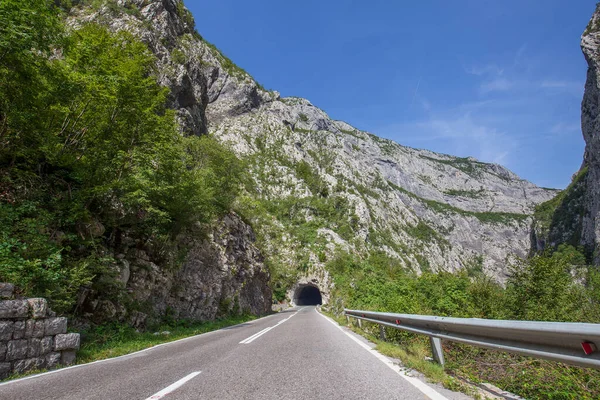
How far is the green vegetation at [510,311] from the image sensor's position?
3695 mm

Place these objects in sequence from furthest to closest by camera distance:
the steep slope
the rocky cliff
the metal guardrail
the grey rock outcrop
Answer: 1. the rocky cliff
2. the steep slope
3. the grey rock outcrop
4. the metal guardrail

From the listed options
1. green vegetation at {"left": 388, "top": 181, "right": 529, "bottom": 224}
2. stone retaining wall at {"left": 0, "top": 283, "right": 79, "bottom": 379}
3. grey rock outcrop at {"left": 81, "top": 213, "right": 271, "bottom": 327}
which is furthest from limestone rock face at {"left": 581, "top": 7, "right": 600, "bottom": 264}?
stone retaining wall at {"left": 0, "top": 283, "right": 79, "bottom": 379}

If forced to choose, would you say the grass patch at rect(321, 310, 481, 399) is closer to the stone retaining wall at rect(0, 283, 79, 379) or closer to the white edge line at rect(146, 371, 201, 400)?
the white edge line at rect(146, 371, 201, 400)

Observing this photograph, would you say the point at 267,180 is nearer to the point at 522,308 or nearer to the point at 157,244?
the point at 157,244

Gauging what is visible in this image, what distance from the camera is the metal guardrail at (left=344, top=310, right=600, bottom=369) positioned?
2.38 metres

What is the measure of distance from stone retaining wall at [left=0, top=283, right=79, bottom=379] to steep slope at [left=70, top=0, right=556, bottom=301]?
14.3 meters

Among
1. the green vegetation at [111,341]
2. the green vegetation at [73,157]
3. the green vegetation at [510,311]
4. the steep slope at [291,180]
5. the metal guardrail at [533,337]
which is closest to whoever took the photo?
the metal guardrail at [533,337]

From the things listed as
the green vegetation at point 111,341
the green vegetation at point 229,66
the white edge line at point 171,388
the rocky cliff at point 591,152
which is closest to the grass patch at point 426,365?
the white edge line at point 171,388

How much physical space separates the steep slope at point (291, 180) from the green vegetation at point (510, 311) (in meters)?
1.59

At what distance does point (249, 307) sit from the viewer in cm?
3038

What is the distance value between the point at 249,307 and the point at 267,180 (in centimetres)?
5571

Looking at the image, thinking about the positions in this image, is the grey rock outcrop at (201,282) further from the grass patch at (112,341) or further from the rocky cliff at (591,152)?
the rocky cliff at (591,152)

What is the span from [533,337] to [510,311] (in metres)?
7.75

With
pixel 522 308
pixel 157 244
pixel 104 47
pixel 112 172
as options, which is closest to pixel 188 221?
pixel 157 244
